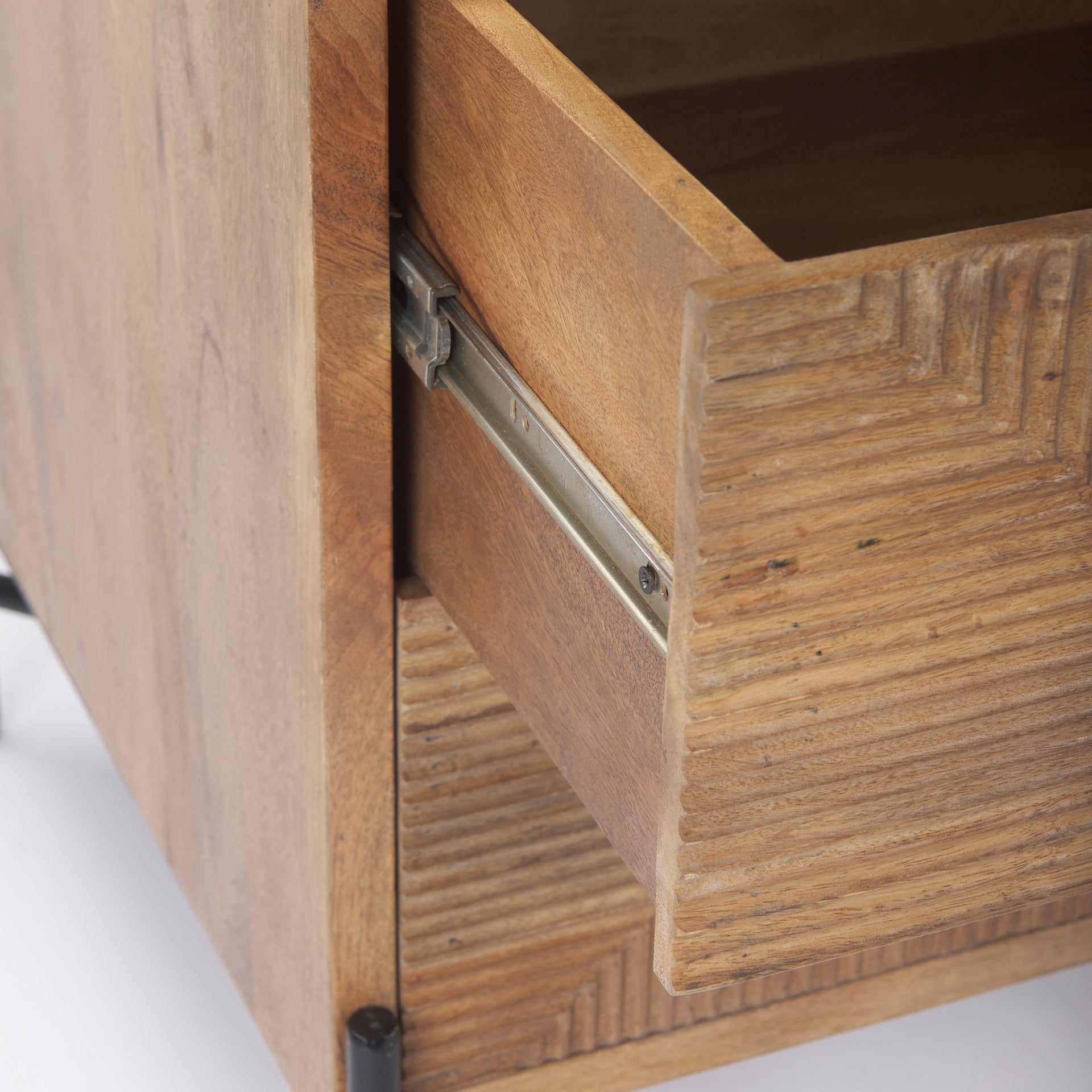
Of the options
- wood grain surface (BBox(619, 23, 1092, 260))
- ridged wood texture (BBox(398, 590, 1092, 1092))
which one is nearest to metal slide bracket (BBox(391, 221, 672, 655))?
ridged wood texture (BBox(398, 590, 1092, 1092))

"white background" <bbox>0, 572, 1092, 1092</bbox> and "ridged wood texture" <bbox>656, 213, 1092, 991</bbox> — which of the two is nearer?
"ridged wood texture" <bbox>656, 213, 1092, 991</bbox>

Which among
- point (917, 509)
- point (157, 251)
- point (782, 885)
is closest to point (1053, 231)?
point (917, 509)

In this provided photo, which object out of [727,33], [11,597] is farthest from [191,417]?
[11,597]

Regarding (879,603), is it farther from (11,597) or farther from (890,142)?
(11,597)

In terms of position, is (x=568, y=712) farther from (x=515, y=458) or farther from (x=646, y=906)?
(x=646, y=906)

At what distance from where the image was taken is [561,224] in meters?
0.50

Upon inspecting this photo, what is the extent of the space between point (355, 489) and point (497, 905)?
0.75 feet

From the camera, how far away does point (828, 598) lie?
42cm

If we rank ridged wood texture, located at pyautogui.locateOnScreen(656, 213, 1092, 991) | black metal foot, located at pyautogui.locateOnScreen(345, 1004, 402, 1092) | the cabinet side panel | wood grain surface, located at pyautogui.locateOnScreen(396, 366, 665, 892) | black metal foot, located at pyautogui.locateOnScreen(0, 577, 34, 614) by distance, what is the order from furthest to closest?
black metal foot, located at pyautogui.locateOnScreen(0, 577, 34, 614)
black metal foot, located at pyautogui.locateOnScreen(345, 1004, 402, 1092)
the cabinet side panel
wood grain surface, located at pyautogui.locateOnScreen(396, 366, 665, 892)
ridged wood texture, located at pyautogui.locateOnScreen(656, 213, 1092, 991)

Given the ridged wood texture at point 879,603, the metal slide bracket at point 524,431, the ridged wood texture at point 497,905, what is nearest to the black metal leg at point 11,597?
the ridged wood texture at point 497,905

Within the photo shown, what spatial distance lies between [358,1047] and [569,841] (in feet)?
0.40

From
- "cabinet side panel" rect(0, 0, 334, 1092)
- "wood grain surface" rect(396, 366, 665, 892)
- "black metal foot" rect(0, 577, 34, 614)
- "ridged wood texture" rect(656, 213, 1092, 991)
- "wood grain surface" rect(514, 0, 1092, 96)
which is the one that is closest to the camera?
"ridged wood texture" rect(656, 213, 1092, 991)

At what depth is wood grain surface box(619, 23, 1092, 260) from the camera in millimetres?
822

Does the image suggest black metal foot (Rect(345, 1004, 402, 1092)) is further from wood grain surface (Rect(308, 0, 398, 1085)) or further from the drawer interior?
the drawer interior
